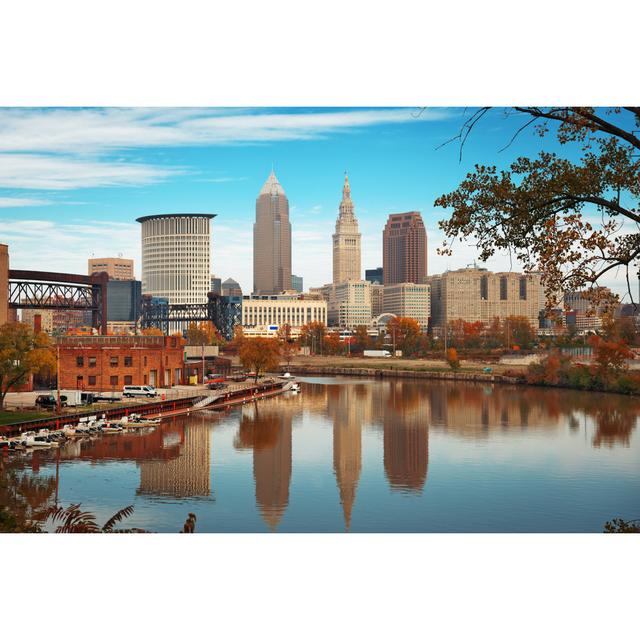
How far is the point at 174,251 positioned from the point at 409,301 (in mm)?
28358

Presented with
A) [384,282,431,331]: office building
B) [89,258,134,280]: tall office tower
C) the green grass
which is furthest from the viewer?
[384,282,431,331]: office building

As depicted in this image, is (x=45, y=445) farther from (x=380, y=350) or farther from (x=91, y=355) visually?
(x=380, y=350)

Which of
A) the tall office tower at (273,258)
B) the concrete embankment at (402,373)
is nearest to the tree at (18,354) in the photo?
the concrete embankment at (402,373)

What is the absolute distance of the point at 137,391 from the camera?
72.1 feet

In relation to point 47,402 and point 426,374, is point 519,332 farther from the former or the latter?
point 47,402

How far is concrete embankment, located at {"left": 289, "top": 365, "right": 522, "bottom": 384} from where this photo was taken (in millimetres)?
33434

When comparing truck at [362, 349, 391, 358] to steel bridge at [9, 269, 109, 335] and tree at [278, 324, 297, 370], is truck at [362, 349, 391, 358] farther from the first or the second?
steel bridge at [9, 269, 109, 335]

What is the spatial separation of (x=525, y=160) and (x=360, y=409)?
670 inches

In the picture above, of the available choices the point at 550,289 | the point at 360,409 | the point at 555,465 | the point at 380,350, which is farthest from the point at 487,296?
the point at 550,289

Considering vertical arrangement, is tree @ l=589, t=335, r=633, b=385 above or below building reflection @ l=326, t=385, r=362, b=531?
above

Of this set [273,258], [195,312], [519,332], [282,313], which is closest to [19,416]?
[195,312]

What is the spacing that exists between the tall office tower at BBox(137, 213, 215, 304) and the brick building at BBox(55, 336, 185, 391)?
3.00 m

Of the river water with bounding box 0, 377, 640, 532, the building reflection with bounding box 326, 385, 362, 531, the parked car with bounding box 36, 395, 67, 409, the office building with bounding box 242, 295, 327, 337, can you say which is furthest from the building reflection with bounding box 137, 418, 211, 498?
the office building with bounding box 242, 295, 327, 337

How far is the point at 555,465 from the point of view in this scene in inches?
546
